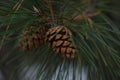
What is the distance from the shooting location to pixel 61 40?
94 cm

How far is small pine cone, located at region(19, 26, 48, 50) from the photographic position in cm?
99

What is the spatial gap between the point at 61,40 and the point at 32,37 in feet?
0.34

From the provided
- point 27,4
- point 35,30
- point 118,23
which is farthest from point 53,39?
point 118,23

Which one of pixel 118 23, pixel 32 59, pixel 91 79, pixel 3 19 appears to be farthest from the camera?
pixel 118 23

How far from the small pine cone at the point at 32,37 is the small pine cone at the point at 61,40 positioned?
1.8 inches

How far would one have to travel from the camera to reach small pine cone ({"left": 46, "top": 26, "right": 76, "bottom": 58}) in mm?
947

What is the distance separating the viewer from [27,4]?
105 cm

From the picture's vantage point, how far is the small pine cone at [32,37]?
0.99 metres

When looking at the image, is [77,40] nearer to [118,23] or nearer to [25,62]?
[25,62]

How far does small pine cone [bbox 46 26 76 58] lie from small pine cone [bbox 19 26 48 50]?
0.05 metres

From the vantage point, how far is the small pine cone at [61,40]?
0.95 metres

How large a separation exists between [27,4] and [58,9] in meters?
0.12

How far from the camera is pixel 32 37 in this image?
1.00 metres

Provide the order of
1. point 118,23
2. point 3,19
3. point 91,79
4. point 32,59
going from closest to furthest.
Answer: point 3,19
point 91,79
point 32,59
point 118,23
